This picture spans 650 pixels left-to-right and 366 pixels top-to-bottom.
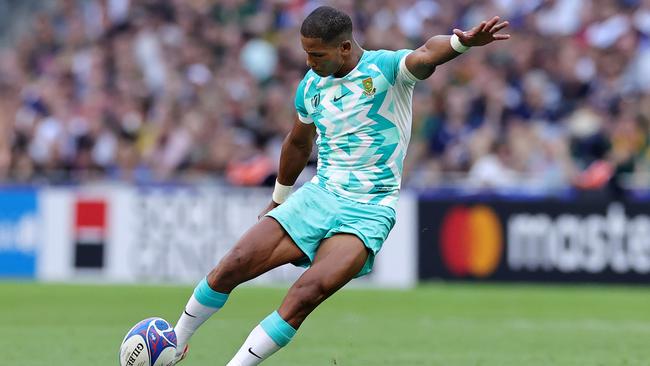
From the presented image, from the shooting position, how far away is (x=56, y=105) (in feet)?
70.5

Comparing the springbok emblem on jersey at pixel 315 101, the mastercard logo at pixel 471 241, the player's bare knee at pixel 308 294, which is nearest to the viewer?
the player's bare knee at pixel 308 294

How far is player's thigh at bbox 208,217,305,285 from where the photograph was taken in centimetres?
793

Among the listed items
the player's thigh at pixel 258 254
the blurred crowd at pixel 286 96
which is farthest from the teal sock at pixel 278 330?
the blurred crowd at pixel 286 96

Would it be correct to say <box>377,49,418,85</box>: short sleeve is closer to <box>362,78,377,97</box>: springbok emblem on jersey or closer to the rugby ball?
<box>362,78,377,97</box>: springbok emblem on jersey

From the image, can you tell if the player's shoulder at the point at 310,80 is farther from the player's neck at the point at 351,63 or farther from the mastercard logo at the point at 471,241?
the mastercard logo at the point at 471,241

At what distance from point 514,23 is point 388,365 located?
12.1 metres

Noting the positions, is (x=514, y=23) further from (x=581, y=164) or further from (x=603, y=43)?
(x=581, y=164)

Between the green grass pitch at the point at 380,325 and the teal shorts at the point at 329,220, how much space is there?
110cm

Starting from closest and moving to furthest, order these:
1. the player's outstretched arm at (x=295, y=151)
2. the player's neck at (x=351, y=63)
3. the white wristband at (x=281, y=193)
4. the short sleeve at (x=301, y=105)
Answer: the player's neck at (x=351, y=63) < the short sleeve at (x=301, y=105) < the player's outstretched arm at (x=295, y=151) < the white wristband at (x=281, y=193)

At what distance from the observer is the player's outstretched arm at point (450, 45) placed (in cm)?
745

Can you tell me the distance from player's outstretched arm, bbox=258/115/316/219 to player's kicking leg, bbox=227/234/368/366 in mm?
975

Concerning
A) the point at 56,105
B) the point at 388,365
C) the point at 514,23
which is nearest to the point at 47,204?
Answer: the point at 56,105

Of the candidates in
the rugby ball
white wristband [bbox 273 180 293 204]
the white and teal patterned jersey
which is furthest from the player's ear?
the rugby ball

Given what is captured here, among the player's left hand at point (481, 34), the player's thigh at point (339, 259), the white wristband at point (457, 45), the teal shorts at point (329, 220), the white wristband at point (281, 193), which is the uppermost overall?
the player's left hand at point (481, 34)
